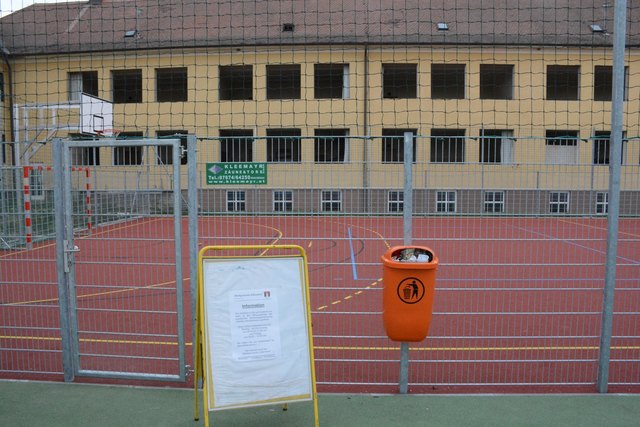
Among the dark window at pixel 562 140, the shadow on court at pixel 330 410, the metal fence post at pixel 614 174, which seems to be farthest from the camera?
the dark window at pixel 562 140

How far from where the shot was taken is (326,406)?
416 cm

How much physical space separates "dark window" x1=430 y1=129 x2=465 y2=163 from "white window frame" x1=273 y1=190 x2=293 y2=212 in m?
1.40

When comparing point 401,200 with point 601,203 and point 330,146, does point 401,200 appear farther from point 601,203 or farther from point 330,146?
point 601,203

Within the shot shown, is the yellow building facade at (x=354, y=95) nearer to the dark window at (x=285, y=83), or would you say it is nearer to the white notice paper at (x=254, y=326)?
the dark window at (x=285, y=83)

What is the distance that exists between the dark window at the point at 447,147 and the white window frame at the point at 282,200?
55.0 inches

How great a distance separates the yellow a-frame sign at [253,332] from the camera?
11.9ft

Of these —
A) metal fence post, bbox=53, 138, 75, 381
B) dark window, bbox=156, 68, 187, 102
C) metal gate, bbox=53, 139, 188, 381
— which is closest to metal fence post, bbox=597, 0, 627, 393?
metal gate, bbox=53, 139, 188, 381

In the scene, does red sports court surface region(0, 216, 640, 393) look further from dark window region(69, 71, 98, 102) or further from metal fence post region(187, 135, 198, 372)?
dark window region(69, 71, 98, 102)

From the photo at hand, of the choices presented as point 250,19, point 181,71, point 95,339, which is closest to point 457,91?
point 250,19

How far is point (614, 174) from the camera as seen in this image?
4.30 m

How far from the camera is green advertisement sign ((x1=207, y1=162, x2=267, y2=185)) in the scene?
167 inches

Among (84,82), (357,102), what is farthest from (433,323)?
(84,82)

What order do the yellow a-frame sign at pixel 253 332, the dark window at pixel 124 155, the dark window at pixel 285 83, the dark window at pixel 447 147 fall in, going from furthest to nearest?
the dark window at pixel 285 83 → the dark window at pixel 124 155 → the dark window at pixel 447 147 → the yellow a-frame sign at pixel 253 332

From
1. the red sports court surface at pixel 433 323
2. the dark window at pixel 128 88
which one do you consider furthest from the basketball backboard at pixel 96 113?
the dark window at pixel 128 88
